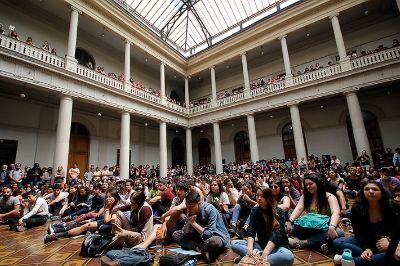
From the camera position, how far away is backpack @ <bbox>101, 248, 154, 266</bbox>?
2678 mm

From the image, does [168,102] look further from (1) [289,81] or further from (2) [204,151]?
(1) [289,81]

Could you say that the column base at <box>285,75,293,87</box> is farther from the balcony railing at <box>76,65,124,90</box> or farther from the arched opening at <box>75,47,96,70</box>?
the arched opening at <box>75,47,96,70</box>

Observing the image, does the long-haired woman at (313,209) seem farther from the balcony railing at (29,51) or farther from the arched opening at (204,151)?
the arched opening at (204,151)

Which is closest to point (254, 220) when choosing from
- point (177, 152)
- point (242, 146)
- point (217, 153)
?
point (217, 153)

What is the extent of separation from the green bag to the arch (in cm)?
1367

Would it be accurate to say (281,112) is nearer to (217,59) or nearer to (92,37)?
(217,59)

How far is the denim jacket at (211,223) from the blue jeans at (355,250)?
1508 mm

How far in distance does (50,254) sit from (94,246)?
0.86 metres

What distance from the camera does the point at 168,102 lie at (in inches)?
635

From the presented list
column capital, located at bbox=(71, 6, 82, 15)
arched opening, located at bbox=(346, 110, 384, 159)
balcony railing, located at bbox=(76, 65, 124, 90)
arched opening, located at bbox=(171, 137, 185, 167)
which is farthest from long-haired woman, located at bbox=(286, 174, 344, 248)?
arched opening, located at bbox=(171, 137, 185, 167)

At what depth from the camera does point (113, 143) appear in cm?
1554

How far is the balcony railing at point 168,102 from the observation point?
8587 mm

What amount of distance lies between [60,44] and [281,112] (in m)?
15.2

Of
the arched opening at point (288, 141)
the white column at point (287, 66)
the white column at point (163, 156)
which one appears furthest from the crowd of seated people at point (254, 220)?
the arched opening at point (288, 141)
